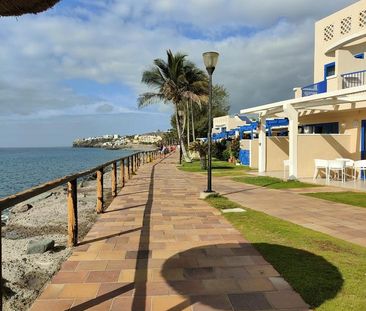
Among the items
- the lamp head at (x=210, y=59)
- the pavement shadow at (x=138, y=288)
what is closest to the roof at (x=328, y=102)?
the lamp head at (x=210, y=59)

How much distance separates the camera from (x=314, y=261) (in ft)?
15.3

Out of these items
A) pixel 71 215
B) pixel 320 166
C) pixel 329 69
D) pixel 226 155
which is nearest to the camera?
pixel 71 215

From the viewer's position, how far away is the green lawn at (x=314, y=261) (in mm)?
3602

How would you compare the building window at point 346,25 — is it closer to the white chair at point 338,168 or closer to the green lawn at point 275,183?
the white chair at point 338,168

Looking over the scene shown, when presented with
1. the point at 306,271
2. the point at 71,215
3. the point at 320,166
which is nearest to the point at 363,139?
the point at 320,166

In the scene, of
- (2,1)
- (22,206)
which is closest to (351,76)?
(22,206)

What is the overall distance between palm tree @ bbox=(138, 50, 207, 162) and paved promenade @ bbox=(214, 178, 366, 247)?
1607 centimetres

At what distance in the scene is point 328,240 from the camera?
567cm

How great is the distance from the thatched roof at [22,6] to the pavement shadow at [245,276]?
2.62 metres

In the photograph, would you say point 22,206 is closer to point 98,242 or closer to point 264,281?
point 98,242

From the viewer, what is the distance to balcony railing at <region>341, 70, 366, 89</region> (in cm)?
1539

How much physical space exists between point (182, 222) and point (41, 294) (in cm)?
360

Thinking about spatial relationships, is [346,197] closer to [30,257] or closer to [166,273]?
[166,273]

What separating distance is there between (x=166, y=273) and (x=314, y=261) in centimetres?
180
